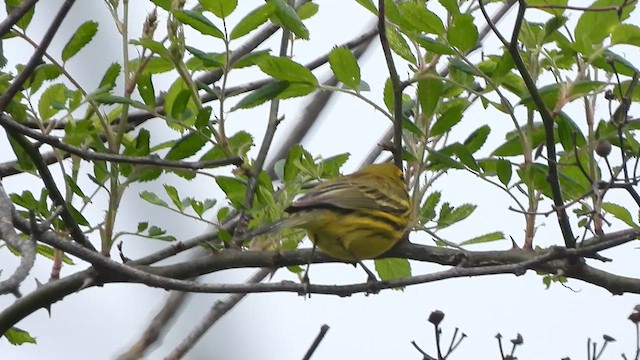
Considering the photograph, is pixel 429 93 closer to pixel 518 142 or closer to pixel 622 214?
pixel 518 142

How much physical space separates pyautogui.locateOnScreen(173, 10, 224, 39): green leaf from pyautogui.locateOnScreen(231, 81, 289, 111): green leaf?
0.54ft

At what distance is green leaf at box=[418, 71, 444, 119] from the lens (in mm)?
2461

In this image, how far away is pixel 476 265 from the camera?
231 cm

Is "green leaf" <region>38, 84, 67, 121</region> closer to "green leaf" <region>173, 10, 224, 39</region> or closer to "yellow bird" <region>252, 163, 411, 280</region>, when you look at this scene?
"green leaf" <region>173, 10, 224, 39</region>

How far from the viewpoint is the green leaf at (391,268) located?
273cm

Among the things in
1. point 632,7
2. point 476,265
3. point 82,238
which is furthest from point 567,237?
point 82,238

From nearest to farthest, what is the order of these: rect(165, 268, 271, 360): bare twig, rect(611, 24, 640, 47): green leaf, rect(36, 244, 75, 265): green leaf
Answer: rect(165, 268, 271, 360): bare twig
rect(611, 24, 640, 47): green leaf
rect(36, 244, 75, 265): green leaf

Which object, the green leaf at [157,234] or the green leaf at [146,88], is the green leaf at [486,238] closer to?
the green leaf at [157,234]

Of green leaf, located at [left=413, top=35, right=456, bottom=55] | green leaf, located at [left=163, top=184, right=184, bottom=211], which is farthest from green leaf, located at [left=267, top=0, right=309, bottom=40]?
green leaf, located at [left=163, top=184, right=184, bottom=211]

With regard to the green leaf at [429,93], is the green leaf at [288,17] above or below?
above

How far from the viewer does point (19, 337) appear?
2658 millimetres

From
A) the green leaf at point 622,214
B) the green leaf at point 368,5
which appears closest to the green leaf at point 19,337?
the green leaf at point 368,5

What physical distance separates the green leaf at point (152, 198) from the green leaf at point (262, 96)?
0.96 feet

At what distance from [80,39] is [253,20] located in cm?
48
